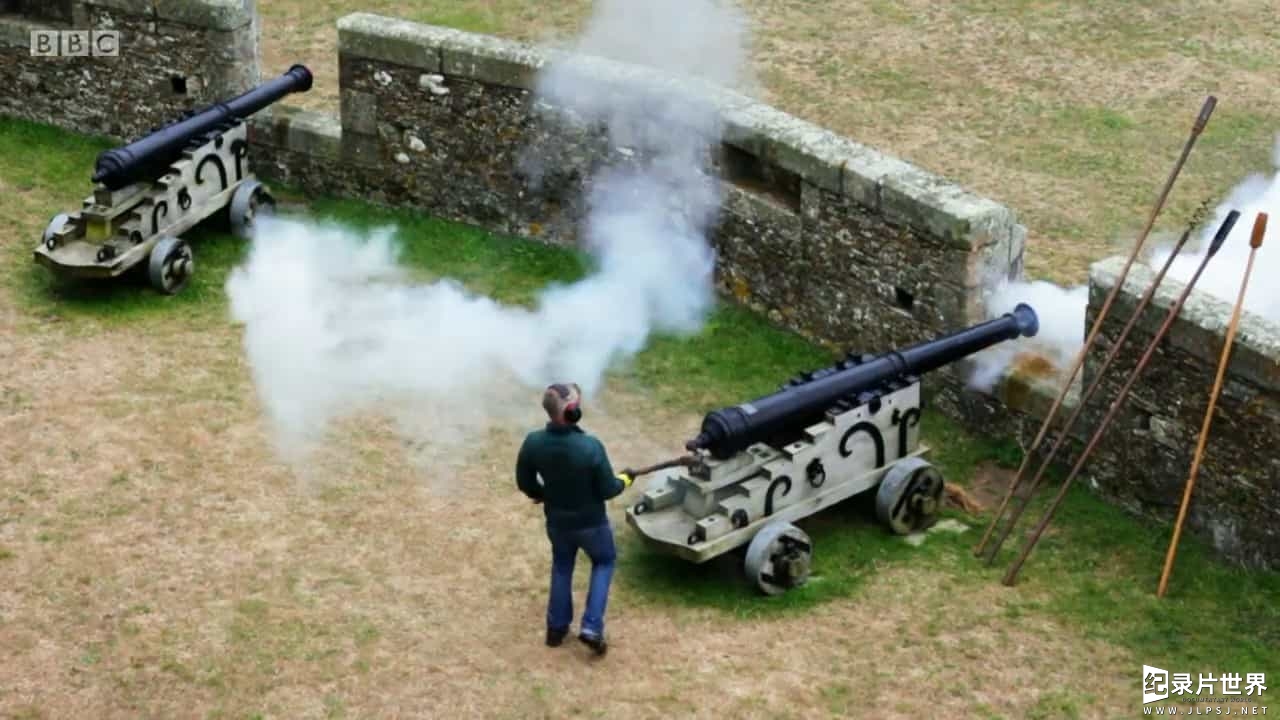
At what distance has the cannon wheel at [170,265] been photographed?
1131cm

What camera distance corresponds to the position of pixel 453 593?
338 inches

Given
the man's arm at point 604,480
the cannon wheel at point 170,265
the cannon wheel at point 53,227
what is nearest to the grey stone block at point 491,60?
the cannon wheel at point 170,265

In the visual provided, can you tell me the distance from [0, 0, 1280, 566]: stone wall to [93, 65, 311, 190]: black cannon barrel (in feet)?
1.24

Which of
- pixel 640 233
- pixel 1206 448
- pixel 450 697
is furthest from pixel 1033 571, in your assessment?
pixel 640 233

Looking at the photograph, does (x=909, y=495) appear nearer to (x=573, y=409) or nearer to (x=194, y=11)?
(x=573, y=409)

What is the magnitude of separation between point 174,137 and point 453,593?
4.29m

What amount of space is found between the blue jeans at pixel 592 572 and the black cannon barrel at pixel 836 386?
752mm

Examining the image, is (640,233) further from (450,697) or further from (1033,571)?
(450,697)

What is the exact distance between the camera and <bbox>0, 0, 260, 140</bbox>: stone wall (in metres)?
12.6

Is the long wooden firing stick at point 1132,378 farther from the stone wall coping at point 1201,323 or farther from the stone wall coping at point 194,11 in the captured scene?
the stone wall coping at point 194,11

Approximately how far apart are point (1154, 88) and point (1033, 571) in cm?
636

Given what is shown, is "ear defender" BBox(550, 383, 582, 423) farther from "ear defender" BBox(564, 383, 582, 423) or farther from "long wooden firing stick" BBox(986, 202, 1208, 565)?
"long wooden firing stick" BBox(986, 202, 1208, 565)

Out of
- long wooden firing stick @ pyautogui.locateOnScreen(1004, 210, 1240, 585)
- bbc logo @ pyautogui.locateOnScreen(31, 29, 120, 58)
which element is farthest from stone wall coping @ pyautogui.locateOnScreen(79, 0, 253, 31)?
long wooden firing stick @ pyautogui.locateOnScreen(1004, 210, 1240, 585)

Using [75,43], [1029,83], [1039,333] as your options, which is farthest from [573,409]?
[1029,83]
